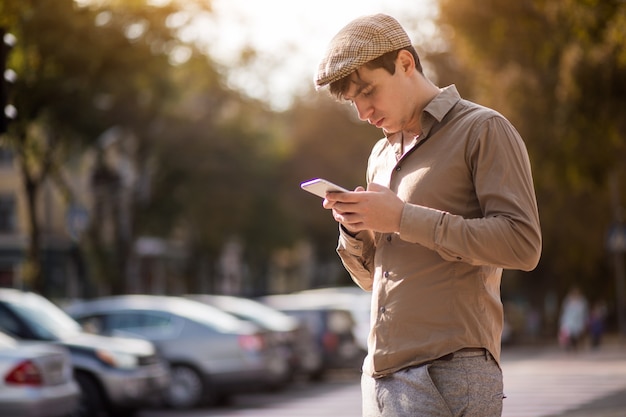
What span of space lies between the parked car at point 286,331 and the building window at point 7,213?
3684 cm

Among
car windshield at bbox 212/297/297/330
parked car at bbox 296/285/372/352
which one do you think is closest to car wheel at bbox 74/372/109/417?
car windshield at bbox 212/297/297/330

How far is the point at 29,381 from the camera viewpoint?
12.5 metres

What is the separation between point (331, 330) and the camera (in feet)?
88.6

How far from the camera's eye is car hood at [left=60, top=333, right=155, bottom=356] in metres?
15.8

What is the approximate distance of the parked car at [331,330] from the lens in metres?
26.9

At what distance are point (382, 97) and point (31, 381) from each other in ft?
31.8

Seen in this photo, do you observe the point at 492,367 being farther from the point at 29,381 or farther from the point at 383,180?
the point at 29,381

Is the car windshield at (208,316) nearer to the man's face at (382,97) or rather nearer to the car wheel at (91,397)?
the car wheel at (91,397)

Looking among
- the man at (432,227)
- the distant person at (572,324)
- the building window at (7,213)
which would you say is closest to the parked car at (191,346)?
the man at (432,227)

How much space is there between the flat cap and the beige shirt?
24 cm

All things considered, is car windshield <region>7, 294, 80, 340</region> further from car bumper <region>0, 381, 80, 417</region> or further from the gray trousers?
the gray trousers

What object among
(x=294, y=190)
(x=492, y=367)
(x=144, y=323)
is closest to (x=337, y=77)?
(x=492, y=367)

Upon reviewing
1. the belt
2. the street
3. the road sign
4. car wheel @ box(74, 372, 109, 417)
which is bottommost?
the street

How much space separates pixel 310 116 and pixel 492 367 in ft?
180
